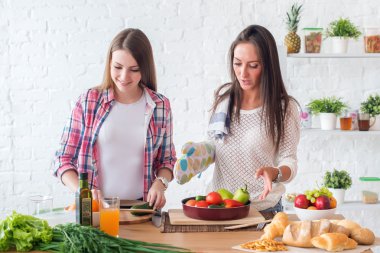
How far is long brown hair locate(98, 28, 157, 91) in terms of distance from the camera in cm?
266

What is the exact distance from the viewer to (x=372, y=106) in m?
4.23

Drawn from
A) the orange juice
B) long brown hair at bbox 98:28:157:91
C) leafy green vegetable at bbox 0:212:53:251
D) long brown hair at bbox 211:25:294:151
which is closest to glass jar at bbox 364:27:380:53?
long brown hair at bbox 211:25:294:151

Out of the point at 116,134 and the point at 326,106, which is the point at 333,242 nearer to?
the point at 116,134

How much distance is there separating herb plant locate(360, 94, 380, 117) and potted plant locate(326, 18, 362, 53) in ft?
1.25

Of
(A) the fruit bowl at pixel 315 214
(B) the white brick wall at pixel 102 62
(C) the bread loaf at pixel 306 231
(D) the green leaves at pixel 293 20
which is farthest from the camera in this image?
(B) the white brick wall at pixel 102 62

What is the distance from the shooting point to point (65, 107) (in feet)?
14.1

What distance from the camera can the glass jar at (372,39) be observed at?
167 inches

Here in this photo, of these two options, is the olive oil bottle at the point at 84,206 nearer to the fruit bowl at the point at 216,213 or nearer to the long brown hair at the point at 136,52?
the fruit bowl at the point at 216,213

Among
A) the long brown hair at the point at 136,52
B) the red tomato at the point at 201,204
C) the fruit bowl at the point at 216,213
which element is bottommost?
the fruit bowl at the point at 216,213

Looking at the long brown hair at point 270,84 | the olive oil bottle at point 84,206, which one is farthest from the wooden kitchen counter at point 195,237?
the long brown hair at point 270,84

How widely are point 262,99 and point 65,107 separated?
6.37ft

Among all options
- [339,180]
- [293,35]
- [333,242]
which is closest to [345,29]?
[293,35]

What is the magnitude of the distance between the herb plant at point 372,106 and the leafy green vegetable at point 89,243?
2597mm

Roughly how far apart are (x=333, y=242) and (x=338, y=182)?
7.56ft
